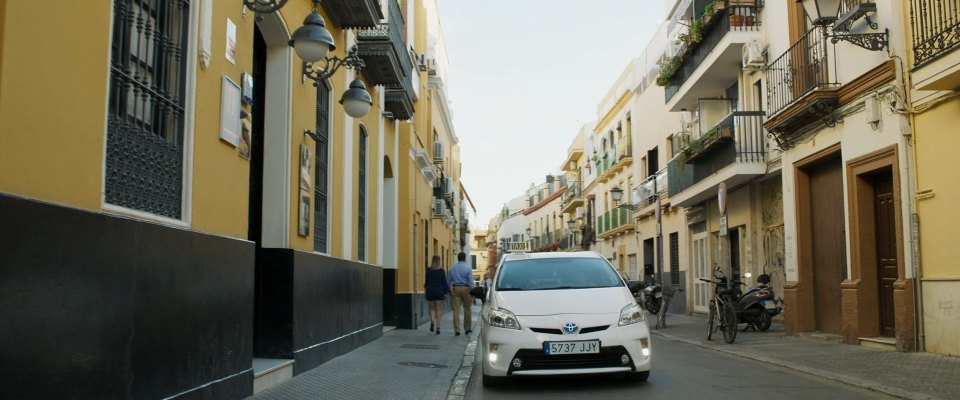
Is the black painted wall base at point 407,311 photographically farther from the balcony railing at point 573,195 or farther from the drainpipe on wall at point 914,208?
the balcony railing at point 573,195

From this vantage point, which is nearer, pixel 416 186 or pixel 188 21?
pixel 188 21

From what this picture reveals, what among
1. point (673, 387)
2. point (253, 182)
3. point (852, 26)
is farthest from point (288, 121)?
point (852, 26)

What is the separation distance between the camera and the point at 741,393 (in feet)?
26.7

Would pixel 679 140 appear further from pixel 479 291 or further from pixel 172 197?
pixel 172 197

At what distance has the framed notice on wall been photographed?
7.12 metres

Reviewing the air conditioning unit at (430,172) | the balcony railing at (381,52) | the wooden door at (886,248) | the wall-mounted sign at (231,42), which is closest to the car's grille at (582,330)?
the wall-mounted sign at (231,42)

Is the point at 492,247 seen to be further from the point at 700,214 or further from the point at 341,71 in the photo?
the point at 341,71

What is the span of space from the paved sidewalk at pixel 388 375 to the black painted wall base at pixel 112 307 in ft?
3.89

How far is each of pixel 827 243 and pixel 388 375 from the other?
30.6 ft

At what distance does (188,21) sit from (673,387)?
5.91m

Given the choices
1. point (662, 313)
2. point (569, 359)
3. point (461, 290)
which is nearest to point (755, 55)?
point (662, 313)

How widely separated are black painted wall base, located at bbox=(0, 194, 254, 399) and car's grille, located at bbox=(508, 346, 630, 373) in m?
2.86

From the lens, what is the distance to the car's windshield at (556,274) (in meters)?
9.62

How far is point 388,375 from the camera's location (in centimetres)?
978
